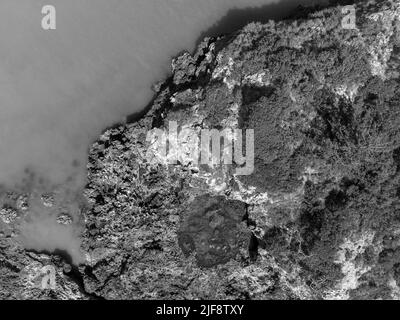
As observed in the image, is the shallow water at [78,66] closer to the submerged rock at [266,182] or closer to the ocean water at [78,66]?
the ocean water at [78,66]

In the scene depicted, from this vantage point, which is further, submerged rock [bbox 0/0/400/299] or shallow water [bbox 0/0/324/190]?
shallow water [bbox 0/0/324/190]

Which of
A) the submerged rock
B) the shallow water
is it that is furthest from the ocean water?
the submerged rock

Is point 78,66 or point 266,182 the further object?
point 78,66

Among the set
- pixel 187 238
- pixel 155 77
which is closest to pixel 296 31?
pixel 155 77

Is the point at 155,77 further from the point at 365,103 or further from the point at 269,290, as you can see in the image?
the point at 269,290

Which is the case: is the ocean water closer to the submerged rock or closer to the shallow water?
the shallow water

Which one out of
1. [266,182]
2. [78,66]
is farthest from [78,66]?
[266,182]

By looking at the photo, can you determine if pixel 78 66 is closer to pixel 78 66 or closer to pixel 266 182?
pixel 78 66
